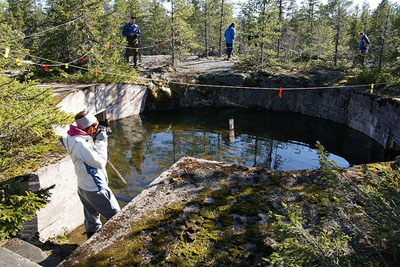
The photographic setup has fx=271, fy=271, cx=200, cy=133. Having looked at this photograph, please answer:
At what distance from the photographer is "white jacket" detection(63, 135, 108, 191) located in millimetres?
3848

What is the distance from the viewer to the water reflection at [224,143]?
936 cm

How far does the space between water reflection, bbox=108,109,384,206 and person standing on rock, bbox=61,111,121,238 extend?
115 inches

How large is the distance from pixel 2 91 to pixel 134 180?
4238 millimetres

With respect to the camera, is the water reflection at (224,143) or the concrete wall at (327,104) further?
the concrete wall at (327,104)

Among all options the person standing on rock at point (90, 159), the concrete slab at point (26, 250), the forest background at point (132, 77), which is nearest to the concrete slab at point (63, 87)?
the forest background at point (132, 77)

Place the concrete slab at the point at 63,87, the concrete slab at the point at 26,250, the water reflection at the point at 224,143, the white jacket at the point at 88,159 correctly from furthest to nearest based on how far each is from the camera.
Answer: the concrete slab at the point at 63,87 → the water reflection at the point at 224,143 → the white jacket at the point at 88,159 → the concrete slab at the point at 26,250

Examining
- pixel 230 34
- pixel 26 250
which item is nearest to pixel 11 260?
pixel 26 250

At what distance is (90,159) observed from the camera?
3.86 metres

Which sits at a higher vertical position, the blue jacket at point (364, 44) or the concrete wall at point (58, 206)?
the blue jacket at point (364, 44)

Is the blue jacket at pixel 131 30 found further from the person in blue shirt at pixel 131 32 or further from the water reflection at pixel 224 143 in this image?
the water reflection at pixel 224 143

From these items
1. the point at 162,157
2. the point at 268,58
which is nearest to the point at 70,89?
the point at 162,157

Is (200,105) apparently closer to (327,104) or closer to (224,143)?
(224,143)

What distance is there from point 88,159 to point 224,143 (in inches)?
316

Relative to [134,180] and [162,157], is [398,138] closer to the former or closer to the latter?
[162,157]
